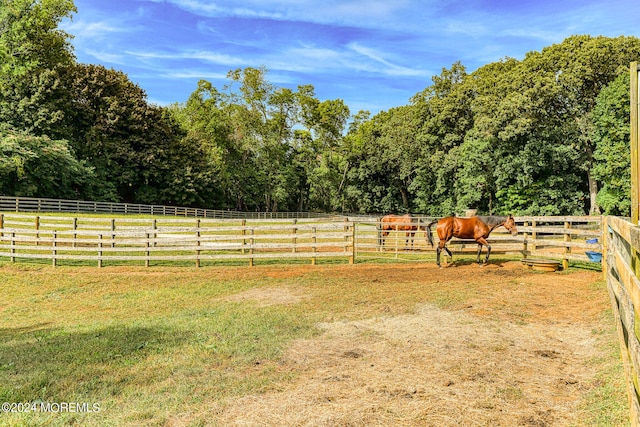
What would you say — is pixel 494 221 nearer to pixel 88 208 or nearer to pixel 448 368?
pixel 448 368

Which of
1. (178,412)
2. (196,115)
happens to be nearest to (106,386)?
(178,412)

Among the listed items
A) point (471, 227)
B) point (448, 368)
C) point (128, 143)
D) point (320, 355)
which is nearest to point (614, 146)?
point (471, 227)

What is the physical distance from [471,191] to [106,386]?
30516mm

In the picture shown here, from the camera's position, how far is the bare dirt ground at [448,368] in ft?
11.2

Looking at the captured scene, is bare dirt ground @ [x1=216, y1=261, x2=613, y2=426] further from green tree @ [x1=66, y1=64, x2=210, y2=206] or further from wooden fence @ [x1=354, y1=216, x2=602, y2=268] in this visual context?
green tree @ [x1=66, y1=64, x2=210, y2=206]

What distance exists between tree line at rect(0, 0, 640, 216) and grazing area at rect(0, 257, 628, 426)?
20.9 meters

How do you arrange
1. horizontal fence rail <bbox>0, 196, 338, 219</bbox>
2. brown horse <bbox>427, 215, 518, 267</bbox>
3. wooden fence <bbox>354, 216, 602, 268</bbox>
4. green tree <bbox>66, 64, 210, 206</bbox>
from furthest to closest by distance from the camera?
green tree <bbox>66, 64, 210, 206</bbox> → horizontal fence rail <bbox>0, 196, 338, 219</bbox> → brown horse <bbox>427, 215, 518, 267</bbox> → wooden fence <bbox>354, 216, 602, 268</bbox>

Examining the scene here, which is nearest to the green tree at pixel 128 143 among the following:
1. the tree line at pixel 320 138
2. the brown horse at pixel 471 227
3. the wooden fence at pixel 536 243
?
the tree line at pixel 320 138

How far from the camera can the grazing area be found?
3.50 metres

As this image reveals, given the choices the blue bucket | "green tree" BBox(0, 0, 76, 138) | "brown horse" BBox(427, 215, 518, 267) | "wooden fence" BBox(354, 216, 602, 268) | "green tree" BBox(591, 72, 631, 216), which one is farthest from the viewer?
"green tree" BBox(0, 0, 76, 138)

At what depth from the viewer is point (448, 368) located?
4.37 m

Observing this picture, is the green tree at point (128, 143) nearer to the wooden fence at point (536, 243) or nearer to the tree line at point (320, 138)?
the tree line at point (320, 138)

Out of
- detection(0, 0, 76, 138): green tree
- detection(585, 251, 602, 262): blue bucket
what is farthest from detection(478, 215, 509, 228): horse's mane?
detection(0, 0, 76, 138): green tree

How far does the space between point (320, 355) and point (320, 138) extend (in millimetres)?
49183
